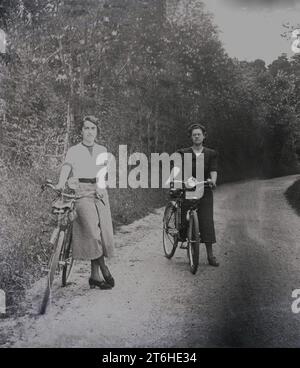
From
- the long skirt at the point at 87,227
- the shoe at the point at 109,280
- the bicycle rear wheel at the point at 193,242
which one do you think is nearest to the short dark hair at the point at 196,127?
the bicycle rear wheel at the point at 193,242

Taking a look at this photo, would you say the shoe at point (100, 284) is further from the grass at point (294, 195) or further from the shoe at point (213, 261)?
the grass at point (294, 195)

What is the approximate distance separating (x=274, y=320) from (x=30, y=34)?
3607 millimetres

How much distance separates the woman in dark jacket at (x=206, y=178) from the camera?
5035 millimetres

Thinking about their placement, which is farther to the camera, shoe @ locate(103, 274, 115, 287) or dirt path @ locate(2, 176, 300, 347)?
shoe @ locate(103, 274, 115, 287)

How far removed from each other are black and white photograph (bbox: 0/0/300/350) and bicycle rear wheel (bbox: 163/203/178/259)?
0.06ft

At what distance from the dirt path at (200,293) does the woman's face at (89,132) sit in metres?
1.25

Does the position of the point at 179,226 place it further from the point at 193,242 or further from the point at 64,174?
the point at 64,174

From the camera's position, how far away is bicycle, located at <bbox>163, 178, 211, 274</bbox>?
5.10 meters

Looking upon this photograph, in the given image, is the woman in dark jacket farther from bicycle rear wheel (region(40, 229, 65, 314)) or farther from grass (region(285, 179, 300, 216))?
bicycle rear wheel (region(40, 229, 65, 314))

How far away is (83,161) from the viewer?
4469 mm

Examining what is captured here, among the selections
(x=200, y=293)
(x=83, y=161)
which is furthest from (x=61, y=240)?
(x=200, y=293)

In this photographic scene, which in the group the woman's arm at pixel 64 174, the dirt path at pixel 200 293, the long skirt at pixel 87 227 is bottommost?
the dirt path at pixel 200 293

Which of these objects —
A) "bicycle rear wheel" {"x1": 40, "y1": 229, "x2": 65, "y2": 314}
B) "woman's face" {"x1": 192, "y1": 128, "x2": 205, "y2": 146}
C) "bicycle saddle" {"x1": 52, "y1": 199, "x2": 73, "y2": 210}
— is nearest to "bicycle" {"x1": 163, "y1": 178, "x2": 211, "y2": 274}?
"woman's face" {"x1": 192, "y1": 128, "x2": 205, "y2": 146}
